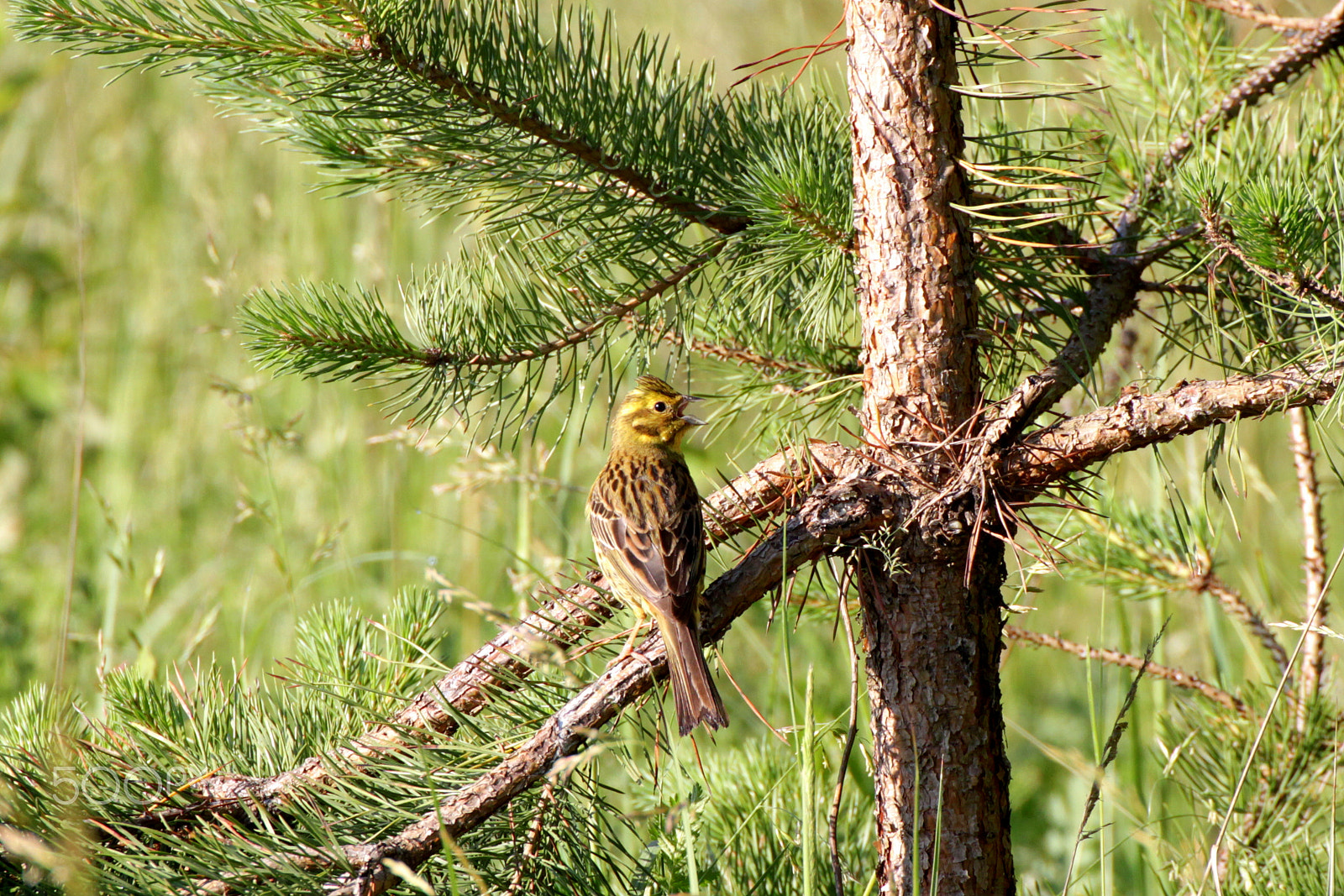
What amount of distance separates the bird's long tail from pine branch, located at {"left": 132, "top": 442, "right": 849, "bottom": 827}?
20 centimetres

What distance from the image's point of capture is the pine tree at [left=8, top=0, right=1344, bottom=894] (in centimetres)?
201

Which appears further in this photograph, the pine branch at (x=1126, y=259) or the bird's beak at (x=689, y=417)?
the bird's beak at (x=689, y=417)

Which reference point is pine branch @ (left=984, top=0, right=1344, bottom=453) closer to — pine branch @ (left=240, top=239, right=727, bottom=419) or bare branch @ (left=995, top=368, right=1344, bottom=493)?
bare branch @ (left=995, top=368, right=1344, bottom=493)

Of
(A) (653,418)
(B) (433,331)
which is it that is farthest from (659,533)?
(B) (433,331)

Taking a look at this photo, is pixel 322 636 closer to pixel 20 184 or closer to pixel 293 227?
pixel 293 227

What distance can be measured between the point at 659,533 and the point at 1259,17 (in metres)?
1.87

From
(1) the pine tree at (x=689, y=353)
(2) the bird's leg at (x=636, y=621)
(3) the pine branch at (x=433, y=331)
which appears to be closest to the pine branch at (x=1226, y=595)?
(1) the pine tree at (x=689, y=353)

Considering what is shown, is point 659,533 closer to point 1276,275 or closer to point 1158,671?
point 1158,671

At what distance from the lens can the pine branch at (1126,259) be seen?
221 centimetres

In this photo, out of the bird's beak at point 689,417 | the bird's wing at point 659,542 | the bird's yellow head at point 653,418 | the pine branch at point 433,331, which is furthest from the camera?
the bird's yellow head at point 653,418

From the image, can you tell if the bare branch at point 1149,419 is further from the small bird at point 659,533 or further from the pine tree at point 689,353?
the small bird at point 659,533

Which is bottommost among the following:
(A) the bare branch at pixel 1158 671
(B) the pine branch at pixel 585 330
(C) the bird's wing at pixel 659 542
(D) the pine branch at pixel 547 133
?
(A) the bare branch at pixel 1158 671

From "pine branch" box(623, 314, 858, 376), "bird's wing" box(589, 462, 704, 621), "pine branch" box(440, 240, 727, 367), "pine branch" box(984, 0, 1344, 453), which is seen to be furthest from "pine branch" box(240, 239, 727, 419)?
"pine branch" box(984, 0, 1344, 453)

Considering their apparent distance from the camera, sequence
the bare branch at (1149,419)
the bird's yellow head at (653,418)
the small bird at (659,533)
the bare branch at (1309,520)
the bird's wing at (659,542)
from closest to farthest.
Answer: the bare branch at (1149,419) → the small bird at (659,533) → the bird's wing at (659,542) → the bare branch at (1309,520) → the bird's yellow head at (653,418)
